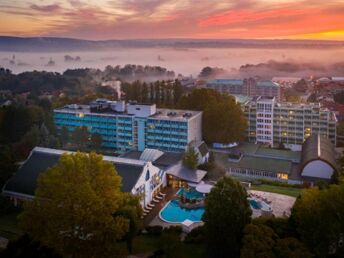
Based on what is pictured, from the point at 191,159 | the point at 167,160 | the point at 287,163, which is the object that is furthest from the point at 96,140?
the point at 287,163

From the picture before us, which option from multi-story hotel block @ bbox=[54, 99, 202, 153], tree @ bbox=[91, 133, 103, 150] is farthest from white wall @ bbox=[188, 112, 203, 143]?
tree @ bbox=[91, 133, 103, 150]

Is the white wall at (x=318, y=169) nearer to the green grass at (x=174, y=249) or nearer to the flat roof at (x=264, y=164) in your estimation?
the flat roof at (x=264, y=164)

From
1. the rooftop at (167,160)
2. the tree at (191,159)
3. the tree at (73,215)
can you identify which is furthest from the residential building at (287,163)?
the tree at (73,215)

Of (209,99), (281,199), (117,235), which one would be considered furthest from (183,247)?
(209,99)

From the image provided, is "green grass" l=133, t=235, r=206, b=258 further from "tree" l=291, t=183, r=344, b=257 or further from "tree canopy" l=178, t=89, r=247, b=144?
"tree canopy" l=178, t=89, r=247, b=144

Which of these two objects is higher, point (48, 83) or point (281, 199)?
point (48, 83)

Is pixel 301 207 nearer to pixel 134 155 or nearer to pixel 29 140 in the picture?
pixel 134 155
